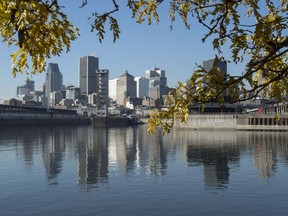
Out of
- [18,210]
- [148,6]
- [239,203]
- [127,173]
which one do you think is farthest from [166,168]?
[148,6]

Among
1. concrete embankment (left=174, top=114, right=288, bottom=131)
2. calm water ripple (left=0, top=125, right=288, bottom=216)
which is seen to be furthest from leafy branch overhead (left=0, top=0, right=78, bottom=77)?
concrete embankment (left=174, top=114, right=288, bottom=131)

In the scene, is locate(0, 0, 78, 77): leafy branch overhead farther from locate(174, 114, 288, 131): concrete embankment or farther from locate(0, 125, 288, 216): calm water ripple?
locate(174, 114, 288, 131): concrete embankment

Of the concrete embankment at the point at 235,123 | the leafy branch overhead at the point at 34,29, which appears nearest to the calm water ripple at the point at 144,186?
the leafy branch overhead at the point at 34,29

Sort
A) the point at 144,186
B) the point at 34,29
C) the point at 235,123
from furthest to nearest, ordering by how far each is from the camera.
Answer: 1. the point at 235,123
2. the point at 144,186
3. the point at 34,29

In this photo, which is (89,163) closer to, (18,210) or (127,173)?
(127,173)

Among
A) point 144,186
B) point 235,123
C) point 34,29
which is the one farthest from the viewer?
point 235,123

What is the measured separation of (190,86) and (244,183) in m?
37.7

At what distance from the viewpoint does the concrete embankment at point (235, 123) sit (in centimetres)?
17270

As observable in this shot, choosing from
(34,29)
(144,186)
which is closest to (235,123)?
(144,186)

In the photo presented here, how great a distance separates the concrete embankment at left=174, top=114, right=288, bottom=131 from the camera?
567ft

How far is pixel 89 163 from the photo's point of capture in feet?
195

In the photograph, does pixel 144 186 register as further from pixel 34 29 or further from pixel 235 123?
pixel 235 123

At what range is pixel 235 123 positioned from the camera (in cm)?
18400

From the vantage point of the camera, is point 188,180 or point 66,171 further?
point 66,171
